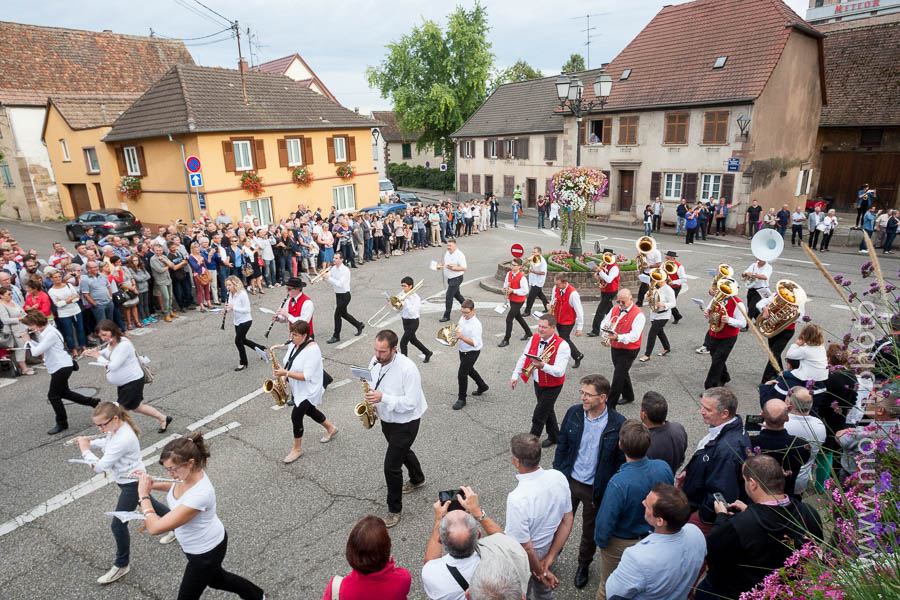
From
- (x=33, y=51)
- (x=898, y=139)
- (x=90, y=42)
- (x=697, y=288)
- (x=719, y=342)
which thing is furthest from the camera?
(x=90, y=42)

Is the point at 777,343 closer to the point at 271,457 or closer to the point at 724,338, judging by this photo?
the point at 724,338

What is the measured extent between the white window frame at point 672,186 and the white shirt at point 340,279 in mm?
21226

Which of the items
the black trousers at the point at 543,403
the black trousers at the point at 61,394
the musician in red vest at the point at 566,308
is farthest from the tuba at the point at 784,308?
the black trousers at the point at 61,394

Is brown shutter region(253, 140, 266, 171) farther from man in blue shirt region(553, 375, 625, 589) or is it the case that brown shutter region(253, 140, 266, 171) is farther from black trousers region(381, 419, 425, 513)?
man in blue shirt region(553, 375, 625, 589)

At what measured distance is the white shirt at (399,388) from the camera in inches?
217

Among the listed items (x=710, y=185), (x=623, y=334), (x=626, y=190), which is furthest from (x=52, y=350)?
(x=626, y=190)

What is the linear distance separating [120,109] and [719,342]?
3350cm

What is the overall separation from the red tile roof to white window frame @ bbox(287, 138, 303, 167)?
555 inches

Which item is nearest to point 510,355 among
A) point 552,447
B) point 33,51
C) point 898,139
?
point 552,447

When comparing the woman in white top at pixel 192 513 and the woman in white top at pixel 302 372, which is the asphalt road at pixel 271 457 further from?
the woman in white top at pixel 192 513

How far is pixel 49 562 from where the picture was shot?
A: 520cm

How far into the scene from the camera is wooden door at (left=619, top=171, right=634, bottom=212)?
2903 centimetres

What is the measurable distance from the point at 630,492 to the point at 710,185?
25346 mm

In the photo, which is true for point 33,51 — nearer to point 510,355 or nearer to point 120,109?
point 120,109
